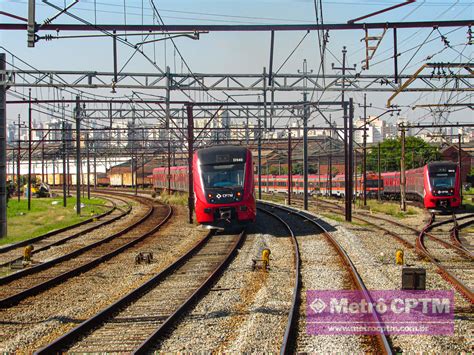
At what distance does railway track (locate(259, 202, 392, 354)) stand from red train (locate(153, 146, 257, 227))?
2.32 meters

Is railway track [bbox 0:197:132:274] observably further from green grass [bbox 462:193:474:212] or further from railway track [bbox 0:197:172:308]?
green grass [bbox 462:193:474:212]

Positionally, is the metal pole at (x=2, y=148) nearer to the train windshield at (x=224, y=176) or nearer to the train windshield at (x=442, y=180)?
the train windshield at (x=224, y=176)

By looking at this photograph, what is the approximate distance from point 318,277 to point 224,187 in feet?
30.1

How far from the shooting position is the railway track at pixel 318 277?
7.70 meters

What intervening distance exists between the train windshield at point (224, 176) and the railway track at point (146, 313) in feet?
20.5

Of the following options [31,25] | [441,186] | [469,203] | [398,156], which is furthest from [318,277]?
[398,156]

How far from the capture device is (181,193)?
166ft

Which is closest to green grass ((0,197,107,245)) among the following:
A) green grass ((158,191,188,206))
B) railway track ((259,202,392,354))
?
green grass ((158,191,188,206))

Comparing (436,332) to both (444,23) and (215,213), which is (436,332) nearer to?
(444,23)

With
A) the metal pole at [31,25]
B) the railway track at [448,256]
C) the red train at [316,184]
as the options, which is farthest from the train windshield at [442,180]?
the red train at [316,184]

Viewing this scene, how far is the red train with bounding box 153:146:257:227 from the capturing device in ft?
70.3

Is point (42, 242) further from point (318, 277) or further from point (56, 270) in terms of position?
point (318, 277)

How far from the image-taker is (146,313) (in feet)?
32.0

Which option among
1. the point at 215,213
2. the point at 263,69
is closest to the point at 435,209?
the point at 263,69
